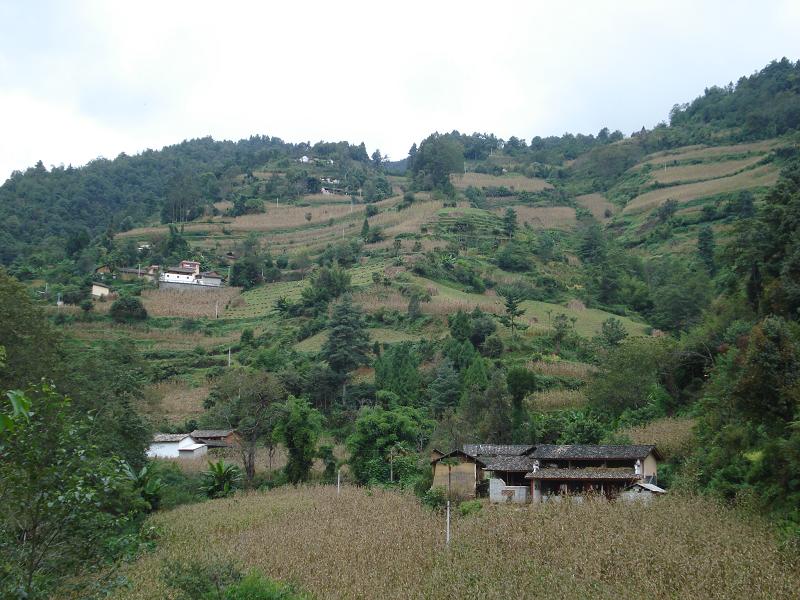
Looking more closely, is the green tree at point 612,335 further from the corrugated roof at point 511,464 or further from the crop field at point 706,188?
the crop field at point 706,188

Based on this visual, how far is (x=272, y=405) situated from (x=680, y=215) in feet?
177

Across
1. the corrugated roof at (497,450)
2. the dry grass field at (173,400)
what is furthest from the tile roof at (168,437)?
the corrugated roof at (497,450)

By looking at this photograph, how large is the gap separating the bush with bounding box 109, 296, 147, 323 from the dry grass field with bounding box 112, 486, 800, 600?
35804mm

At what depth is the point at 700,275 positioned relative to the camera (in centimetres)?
4941

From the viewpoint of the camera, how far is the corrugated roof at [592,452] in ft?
78.3

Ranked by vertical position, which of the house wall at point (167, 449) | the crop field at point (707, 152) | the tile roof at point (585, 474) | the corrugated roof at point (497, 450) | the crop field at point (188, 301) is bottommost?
the house wall at point (167, 449)

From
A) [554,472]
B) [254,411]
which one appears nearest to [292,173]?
[254,411]

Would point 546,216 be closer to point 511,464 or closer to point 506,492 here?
point 511,464

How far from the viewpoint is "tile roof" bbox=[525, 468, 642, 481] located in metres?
23.0

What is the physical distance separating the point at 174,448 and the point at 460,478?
17.8m

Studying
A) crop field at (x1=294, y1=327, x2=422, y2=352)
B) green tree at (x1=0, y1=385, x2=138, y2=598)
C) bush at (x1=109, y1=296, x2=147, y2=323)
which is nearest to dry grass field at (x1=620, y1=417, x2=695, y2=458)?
crop field at (x1=294, y1=327, x2=422, y2=352)

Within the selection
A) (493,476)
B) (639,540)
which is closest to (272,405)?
(493,476)

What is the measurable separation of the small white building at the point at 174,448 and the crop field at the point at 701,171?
68.7 m

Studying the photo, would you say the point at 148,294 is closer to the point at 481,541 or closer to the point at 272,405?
the point at 272,405
